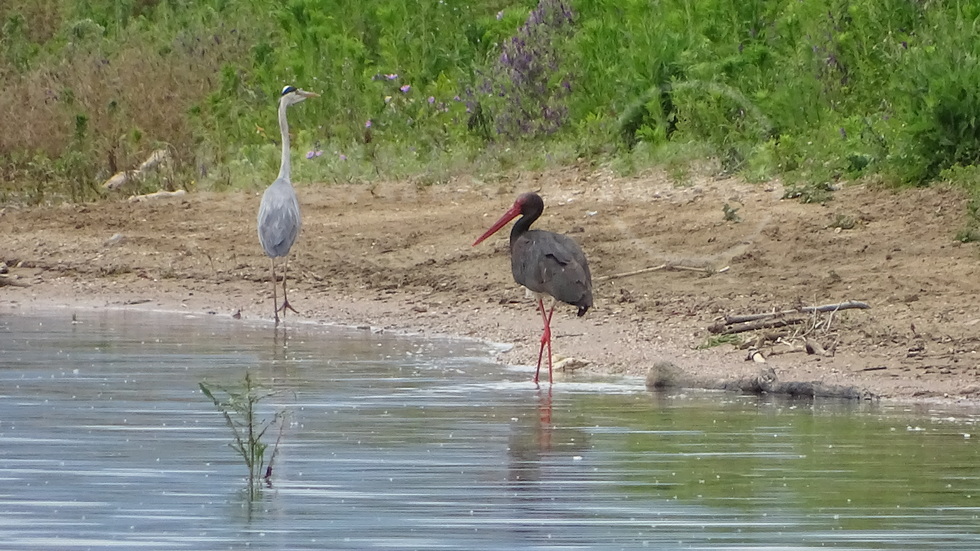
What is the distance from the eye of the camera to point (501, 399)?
32.3ft

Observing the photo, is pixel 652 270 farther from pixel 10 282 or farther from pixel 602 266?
pixel 10 282

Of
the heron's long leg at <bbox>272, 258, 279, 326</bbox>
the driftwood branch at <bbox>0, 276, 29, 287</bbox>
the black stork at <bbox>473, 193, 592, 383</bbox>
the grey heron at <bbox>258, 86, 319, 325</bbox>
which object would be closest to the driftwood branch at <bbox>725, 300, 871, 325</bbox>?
the black stork at <bbox>473, 193, 592, 383</bbox>

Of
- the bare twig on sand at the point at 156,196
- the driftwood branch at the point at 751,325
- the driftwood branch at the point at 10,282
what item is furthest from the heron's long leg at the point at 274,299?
the bare twig on sand at the point at 156,196

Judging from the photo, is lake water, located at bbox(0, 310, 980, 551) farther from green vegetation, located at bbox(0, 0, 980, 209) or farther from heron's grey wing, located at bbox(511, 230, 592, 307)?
green vegetation, located at bbox(0, 0, 980, 209)

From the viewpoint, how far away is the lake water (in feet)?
20.7

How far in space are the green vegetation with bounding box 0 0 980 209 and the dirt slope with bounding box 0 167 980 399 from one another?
60 centimetres

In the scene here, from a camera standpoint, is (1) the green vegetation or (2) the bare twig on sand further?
(2) the bare twig on sand

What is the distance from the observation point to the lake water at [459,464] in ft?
20.7

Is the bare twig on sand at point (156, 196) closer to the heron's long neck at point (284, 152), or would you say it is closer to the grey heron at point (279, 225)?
the heron's long neck at point (284, 152)

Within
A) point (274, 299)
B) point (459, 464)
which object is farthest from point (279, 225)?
point (459, 464)

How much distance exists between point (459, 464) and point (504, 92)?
12160 millimetres

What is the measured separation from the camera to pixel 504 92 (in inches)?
772

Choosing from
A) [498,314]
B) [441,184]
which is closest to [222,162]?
[441,184]

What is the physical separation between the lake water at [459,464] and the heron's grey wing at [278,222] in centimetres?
331
